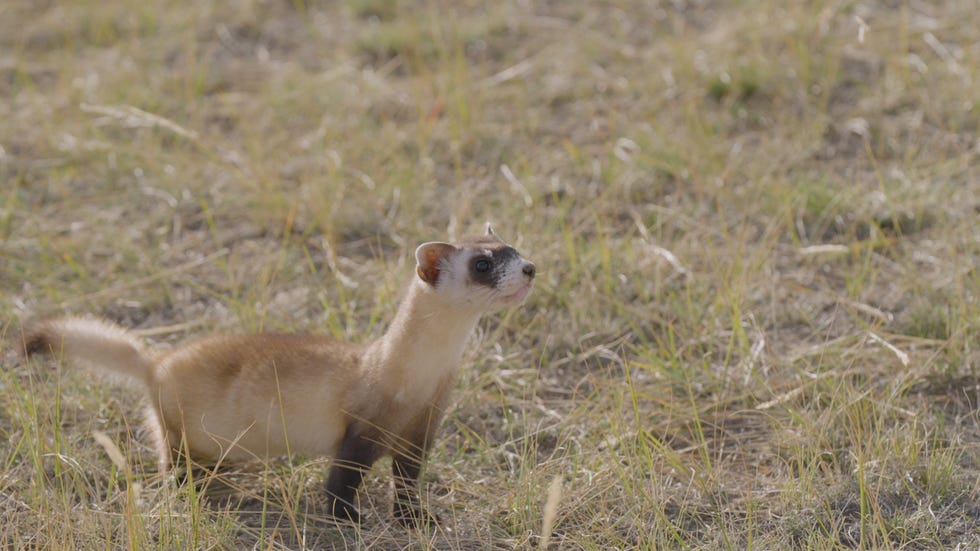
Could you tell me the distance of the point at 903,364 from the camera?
4207 millimetres

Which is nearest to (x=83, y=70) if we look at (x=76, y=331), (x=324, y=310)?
(x=324, y=310)

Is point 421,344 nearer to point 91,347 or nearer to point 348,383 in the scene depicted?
point 348,383

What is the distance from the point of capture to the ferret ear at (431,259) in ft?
11.6

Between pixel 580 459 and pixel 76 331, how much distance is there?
62.1 inches

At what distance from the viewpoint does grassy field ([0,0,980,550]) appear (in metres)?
3.67

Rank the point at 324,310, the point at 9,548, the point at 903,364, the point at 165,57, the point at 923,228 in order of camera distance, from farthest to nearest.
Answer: the point at 165,57, the point at 923,228, the point at 324,310, the point at 903,364, the point at 9,548

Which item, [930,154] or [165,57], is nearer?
[930,154]

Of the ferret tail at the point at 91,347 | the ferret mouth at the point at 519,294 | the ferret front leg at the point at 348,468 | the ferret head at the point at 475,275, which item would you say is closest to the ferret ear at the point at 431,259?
the ferret head at the point at 475,275

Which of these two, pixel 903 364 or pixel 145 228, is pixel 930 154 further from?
pixel 145 228

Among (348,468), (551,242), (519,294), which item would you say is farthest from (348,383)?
(551,242)

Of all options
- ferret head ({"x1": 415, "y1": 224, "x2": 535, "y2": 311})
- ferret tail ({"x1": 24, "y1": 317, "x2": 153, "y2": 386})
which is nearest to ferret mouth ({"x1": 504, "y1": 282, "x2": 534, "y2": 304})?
ferret head ({"x1": 415, "y1": 224, "x2": 535, "y2": 311})

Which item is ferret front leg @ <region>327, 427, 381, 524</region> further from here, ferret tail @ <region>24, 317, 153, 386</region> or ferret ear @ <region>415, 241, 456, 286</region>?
ferret tail @ <region>24, 317, 153, 386</region>

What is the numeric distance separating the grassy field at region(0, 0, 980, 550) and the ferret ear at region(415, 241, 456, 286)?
0.63 metres

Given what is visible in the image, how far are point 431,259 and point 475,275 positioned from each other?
13cm
